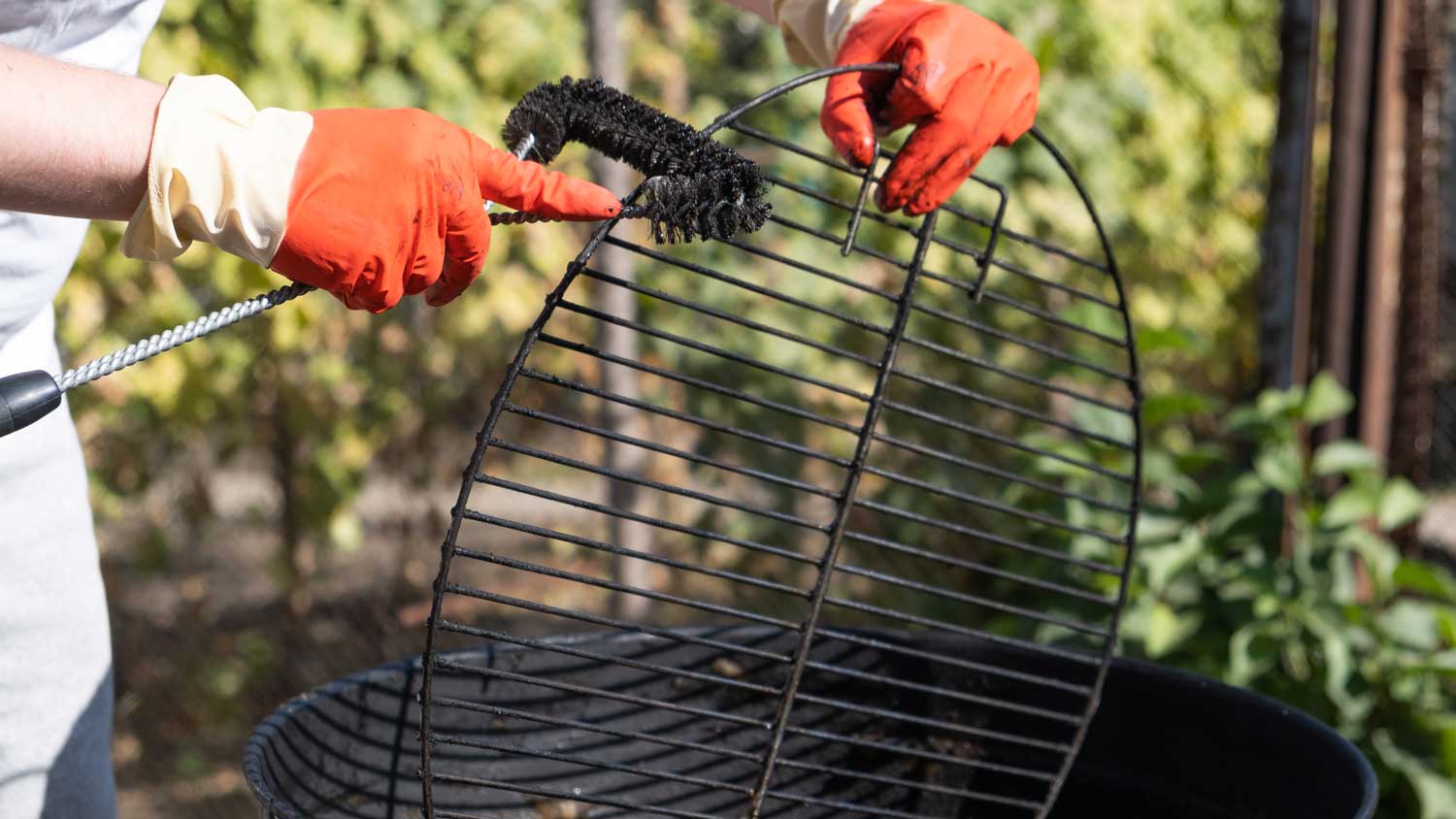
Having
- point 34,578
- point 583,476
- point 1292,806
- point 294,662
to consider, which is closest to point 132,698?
point 294,662

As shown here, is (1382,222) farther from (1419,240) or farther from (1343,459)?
(1343,459)

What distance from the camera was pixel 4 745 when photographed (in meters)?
1.30

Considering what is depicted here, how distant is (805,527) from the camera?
1.64 metres

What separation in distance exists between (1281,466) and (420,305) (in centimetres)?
199

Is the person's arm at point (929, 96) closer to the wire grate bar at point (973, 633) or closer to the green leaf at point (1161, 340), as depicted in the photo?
the wire grate bar at point (973, 633)

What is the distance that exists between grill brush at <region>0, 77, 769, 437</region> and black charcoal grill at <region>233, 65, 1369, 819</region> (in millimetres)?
35

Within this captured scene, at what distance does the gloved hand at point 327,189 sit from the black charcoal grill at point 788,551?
108 mm

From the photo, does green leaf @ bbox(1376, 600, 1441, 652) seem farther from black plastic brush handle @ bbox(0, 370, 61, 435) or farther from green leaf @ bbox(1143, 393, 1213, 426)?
black plastic brush handle @ bbox(0, 370, 61, 435)

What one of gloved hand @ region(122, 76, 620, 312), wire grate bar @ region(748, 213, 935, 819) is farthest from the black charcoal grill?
gloved hand @ region(122, 76, 620, 312)

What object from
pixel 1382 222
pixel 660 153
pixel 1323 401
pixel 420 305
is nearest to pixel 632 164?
pixel 660 153

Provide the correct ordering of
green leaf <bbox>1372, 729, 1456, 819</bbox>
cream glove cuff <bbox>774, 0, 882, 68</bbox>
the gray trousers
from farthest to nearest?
1. green leaf <bbox>1372, 729, 1456, 819</bbox>
2. cream glove cuff <bbox>774, 0, 882, 68</bbox>
3. the gray trousers

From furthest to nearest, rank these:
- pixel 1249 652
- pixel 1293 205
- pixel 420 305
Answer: pixel 420 305 < pixel 1293 205 < pixel 1249 652

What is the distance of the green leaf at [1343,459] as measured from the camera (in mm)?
2236

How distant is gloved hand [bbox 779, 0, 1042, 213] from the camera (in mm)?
1246
